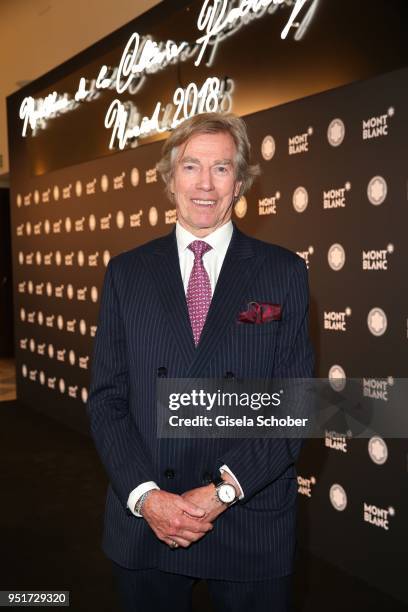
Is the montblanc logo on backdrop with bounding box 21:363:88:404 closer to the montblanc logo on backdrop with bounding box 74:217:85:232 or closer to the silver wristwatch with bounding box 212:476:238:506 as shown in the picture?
the montblanc logo on backdrop with bounding box 74:217:85:232

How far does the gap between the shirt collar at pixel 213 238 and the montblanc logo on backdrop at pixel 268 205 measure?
212 cm

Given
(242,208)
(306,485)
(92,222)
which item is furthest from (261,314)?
(92,222)

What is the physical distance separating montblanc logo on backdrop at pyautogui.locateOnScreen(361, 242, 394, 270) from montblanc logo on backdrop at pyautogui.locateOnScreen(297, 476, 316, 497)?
1.13 meters

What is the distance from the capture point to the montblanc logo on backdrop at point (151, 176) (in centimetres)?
523

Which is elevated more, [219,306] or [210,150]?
[210,150]

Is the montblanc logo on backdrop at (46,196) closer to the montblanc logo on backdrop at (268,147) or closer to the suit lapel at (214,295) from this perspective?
the montblanc logo on backdrop at (268,147)

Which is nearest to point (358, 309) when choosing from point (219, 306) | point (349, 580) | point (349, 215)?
point (349, 215)

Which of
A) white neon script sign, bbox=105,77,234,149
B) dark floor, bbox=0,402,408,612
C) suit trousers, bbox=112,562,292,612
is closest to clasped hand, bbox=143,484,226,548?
suit trousers, bbox=112,562,292,612

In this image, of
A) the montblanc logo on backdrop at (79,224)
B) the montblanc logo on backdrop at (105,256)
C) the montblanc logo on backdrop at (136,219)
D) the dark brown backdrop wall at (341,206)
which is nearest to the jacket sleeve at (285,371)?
the dark brown backdrop wall at (341,206)

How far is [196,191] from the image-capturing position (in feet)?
5.64

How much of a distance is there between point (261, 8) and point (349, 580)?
3.02 metres

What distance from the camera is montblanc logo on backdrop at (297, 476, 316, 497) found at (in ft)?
12.1

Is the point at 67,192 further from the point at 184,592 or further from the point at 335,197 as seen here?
the point at 184,592

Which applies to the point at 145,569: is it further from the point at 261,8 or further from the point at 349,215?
the point at 261,8
